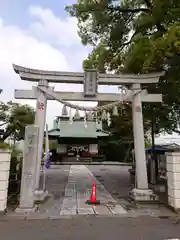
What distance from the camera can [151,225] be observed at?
Answer: 6578 mm

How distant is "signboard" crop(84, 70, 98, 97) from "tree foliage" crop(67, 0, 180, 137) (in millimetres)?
2057

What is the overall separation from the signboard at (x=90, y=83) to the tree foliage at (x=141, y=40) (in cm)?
206

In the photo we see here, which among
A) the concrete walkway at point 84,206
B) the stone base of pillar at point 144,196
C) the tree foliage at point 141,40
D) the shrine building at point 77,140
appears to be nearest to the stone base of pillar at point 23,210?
the concrete walkway at point 84,206

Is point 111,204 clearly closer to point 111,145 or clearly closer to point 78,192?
point 78,192

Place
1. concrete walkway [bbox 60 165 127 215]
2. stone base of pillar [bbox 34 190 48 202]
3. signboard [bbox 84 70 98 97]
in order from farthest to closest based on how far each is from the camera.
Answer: signboard [bbox 84 70 98 97] < stone base of pillar [bbox 34 190 48 202] < concrete walkway [bbox 60 165 127 215]

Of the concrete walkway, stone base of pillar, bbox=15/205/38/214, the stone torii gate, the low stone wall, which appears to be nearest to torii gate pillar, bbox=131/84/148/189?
the stone torii gate

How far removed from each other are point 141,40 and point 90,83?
109 inches

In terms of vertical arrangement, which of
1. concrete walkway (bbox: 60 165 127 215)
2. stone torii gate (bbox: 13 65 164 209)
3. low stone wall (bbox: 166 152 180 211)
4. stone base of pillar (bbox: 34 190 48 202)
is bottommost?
concrete walkway (bbox: 60 165 127 215)

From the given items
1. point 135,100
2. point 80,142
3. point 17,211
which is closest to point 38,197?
point 17,211

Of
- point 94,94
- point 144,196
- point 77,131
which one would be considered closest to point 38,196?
point 144,196

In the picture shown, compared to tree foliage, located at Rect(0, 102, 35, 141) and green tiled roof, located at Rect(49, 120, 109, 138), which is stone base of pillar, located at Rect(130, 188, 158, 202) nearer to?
tree foliage, located at Rect(0, 102, 35, 141)

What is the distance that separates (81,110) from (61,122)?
26713mm

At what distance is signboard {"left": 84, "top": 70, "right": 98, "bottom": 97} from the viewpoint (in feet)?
32.8

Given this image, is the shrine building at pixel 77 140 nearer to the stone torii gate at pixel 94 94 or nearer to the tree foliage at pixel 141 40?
the tree foliage at pixel 141 40
